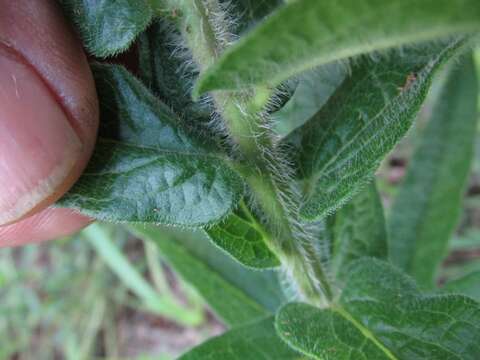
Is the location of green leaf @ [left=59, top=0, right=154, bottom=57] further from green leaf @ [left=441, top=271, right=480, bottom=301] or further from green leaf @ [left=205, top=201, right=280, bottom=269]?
green leaf @ [left=441, top=271, right=480, bottom=301]

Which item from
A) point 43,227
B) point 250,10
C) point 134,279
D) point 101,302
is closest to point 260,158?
point 250,10

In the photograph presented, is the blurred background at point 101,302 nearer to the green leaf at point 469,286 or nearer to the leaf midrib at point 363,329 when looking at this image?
the green leaf at point 469,286

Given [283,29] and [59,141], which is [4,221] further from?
[283,29]

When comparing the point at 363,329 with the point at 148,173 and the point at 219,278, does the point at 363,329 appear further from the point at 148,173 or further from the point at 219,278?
the point at 219,278

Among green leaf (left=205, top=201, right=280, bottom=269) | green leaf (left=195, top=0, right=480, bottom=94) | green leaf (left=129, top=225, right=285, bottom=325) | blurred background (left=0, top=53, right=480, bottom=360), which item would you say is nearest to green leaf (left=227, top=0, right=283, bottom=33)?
green leaf (left=205, top=201, right=280, bottom=269)

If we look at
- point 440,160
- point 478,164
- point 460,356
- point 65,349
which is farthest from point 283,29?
point 65,349

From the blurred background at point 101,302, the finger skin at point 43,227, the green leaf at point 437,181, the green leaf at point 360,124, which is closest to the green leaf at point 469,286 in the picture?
the green leaf at point 437,181
